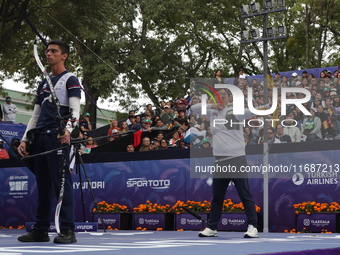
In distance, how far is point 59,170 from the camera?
631cm

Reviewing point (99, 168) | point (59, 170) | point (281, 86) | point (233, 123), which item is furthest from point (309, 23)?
point (59, 170)

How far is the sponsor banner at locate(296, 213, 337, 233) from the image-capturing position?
11.5 metres

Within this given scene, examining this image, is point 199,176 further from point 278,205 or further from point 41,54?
point 41,54

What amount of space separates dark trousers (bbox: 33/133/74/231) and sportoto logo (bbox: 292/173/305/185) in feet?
22.2

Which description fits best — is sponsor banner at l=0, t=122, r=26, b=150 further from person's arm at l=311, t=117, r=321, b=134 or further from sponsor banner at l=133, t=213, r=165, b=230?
person's arm at l=311, t=117, r=321, b=134

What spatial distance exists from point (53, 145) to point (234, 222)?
23.0 ft

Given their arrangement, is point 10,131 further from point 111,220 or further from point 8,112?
point 111,220

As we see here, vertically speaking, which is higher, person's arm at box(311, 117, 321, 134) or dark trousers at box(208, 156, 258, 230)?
person's arm at box(311, 117, 321, 134)

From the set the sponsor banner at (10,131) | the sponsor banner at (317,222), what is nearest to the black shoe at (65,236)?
the sponsor banner at (317,222)

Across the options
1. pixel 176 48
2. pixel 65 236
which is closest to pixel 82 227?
pixel 65 236

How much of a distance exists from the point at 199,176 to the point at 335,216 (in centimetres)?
315

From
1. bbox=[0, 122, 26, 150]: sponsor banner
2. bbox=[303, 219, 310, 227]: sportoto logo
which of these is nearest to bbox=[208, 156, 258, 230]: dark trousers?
bbox=[303, 219, 310, 227]: sportoto logo

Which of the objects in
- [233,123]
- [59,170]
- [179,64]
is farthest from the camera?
[179,64]

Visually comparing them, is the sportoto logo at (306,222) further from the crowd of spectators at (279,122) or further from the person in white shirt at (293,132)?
the person in white shirt at (293,132)
